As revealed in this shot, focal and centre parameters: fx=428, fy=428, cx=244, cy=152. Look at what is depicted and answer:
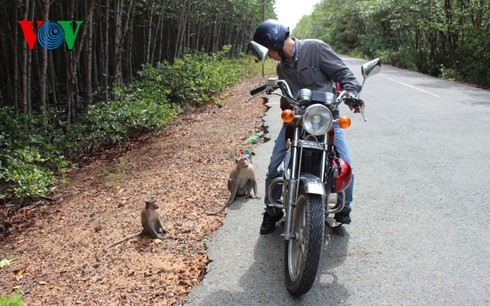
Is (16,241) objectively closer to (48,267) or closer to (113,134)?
(48,267)

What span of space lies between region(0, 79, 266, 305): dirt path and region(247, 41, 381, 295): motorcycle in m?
0.92

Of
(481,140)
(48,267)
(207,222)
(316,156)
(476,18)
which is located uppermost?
(476,18)

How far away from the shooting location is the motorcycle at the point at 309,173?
2661mm

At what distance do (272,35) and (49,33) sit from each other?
26.6 feet

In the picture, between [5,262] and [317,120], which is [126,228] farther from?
[317,120]

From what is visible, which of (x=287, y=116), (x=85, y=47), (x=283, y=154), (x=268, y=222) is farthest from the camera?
(x=85, y=47)

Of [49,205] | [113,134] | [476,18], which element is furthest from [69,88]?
[476,18]

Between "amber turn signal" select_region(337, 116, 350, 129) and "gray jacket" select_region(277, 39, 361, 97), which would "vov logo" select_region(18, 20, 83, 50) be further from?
"amber turn signal" select_region(337, 116, 350, 129)

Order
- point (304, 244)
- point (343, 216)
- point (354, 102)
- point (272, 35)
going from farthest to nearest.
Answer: point (343, 216) < point (272, 35) < point (354, 102) < point (304, 244)

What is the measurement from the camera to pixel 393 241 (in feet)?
12.1

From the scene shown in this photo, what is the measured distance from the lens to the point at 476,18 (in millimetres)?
17031

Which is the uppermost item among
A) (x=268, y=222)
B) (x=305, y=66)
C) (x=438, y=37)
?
(x=438, y=37)

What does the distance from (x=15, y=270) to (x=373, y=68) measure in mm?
4178

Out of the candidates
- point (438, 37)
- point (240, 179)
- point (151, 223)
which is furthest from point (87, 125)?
point (438, 37)
